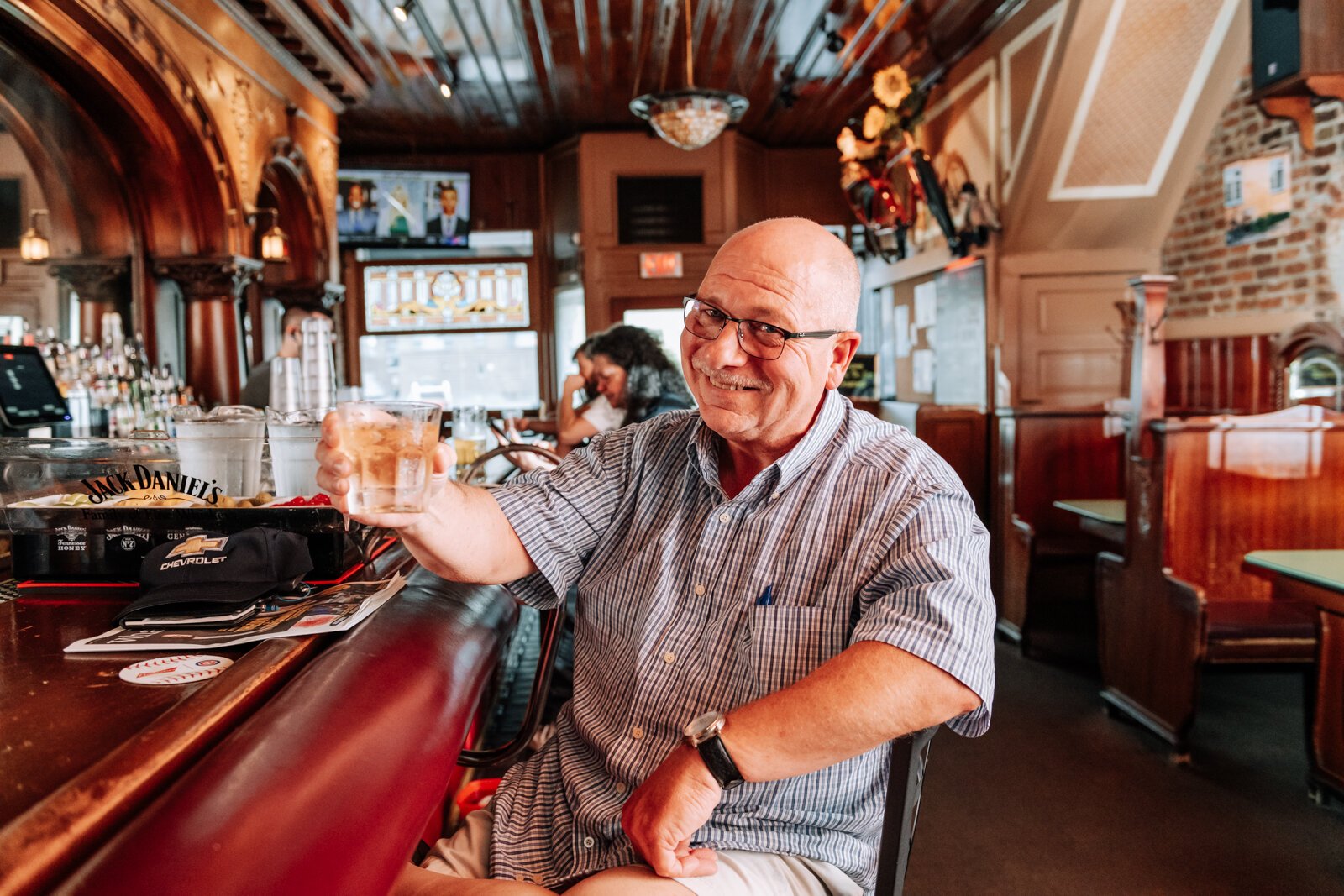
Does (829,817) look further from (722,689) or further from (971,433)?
(971,433)

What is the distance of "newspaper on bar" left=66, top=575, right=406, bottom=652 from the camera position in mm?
1122

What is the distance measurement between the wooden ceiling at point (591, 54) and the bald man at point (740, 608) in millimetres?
5339

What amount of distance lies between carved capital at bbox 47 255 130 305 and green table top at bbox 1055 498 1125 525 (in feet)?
18.3

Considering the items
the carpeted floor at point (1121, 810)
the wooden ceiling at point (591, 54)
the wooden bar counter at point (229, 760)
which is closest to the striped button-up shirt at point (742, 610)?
the wooden bar counter at point (229, 760)

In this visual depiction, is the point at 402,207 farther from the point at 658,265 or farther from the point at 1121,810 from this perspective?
the point at 1121,810

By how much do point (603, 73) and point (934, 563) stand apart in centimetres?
715

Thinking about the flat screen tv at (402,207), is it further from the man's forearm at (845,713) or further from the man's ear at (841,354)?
the man's forearm at (845,713)

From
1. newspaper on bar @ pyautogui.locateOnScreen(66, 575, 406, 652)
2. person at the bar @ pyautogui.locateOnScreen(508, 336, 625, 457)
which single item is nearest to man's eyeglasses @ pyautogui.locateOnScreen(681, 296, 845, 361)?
newspaper on bar @ pyautogui.locateOnScreen(66, 575, 406, 652)

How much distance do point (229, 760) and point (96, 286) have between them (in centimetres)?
598

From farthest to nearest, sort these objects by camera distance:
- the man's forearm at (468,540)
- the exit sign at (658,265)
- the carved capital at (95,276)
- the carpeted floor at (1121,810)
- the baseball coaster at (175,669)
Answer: the exit sign at (658,265), the carved capital at (95,276), the carpeted floor at (1121,810), the man's forearm at (468,540), the baseball coaster at (175,669)

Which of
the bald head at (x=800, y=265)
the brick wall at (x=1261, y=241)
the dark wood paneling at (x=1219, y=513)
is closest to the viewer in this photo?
the bald head at (x=800, y=265)

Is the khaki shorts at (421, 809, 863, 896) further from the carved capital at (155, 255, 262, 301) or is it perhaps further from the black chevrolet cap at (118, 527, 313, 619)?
the carved capital at (155, 255, 262, 301)

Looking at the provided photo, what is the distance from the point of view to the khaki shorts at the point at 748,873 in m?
1.28

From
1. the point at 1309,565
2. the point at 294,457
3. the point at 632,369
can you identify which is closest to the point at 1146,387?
the point at 1309,565
